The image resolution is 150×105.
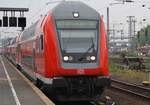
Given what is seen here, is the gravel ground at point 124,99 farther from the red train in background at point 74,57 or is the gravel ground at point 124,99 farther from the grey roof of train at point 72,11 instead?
the grey roof of train at point 72,11

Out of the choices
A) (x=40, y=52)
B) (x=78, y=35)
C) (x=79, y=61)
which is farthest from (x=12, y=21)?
(x=79, y=61)

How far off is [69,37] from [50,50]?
77 cm

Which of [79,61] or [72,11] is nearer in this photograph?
[79,61]

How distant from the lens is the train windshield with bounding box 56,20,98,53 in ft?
53.0

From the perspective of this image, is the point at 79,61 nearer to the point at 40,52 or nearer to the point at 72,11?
the point at 72,11

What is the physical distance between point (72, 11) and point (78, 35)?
105 centimetres

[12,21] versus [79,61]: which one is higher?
[12,21]

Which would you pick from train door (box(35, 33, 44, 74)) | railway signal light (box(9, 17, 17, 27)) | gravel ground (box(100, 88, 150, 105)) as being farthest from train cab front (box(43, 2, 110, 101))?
railway signal light (box(9, 17, 17, 27))

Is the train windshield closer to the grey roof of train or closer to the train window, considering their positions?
the train window

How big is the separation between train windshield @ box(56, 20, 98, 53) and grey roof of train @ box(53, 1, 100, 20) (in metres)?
0.22

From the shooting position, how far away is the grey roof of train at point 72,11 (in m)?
16.8

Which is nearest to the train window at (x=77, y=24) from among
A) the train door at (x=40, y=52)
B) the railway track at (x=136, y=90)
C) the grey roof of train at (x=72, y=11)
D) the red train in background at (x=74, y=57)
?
the red train in background at (x=74, y=57)

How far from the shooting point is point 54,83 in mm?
15719

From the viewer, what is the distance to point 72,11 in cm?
1695
